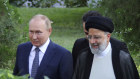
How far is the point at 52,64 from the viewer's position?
459 cm

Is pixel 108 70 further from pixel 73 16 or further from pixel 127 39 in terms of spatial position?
pixel 73 16

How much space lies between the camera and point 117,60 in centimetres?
468

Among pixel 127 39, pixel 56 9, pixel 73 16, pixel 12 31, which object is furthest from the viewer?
pixel 56 9

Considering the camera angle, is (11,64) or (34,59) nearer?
(34,59)

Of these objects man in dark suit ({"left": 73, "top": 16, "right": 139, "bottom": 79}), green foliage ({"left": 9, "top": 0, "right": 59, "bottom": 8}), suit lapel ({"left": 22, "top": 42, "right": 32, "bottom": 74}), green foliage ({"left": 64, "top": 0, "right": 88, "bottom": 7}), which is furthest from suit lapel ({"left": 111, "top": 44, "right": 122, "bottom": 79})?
green foliage ({"left": 9, "top": 0, "right": 59, "bottom": 8})

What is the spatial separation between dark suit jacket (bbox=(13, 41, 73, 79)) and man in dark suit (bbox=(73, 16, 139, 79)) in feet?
0.71

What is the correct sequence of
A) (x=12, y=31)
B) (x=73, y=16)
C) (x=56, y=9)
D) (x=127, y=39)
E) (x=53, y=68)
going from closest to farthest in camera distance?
(x=53, y=68) → (x=12, y=31) → (x=127, y=39) → (x=73, y=16) → (x=56, y=9)

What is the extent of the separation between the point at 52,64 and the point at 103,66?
0.57 metres

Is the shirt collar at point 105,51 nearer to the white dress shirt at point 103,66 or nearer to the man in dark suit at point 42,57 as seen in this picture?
the white dress shirt at point 103,66

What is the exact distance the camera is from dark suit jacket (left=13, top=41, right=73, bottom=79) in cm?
457

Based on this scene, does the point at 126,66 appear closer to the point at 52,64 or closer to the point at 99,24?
the point at 99,24

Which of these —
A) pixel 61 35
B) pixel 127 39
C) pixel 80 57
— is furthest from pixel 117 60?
pixel 61 35

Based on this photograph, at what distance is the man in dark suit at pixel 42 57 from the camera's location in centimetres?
454

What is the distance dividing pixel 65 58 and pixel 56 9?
32.6 m
